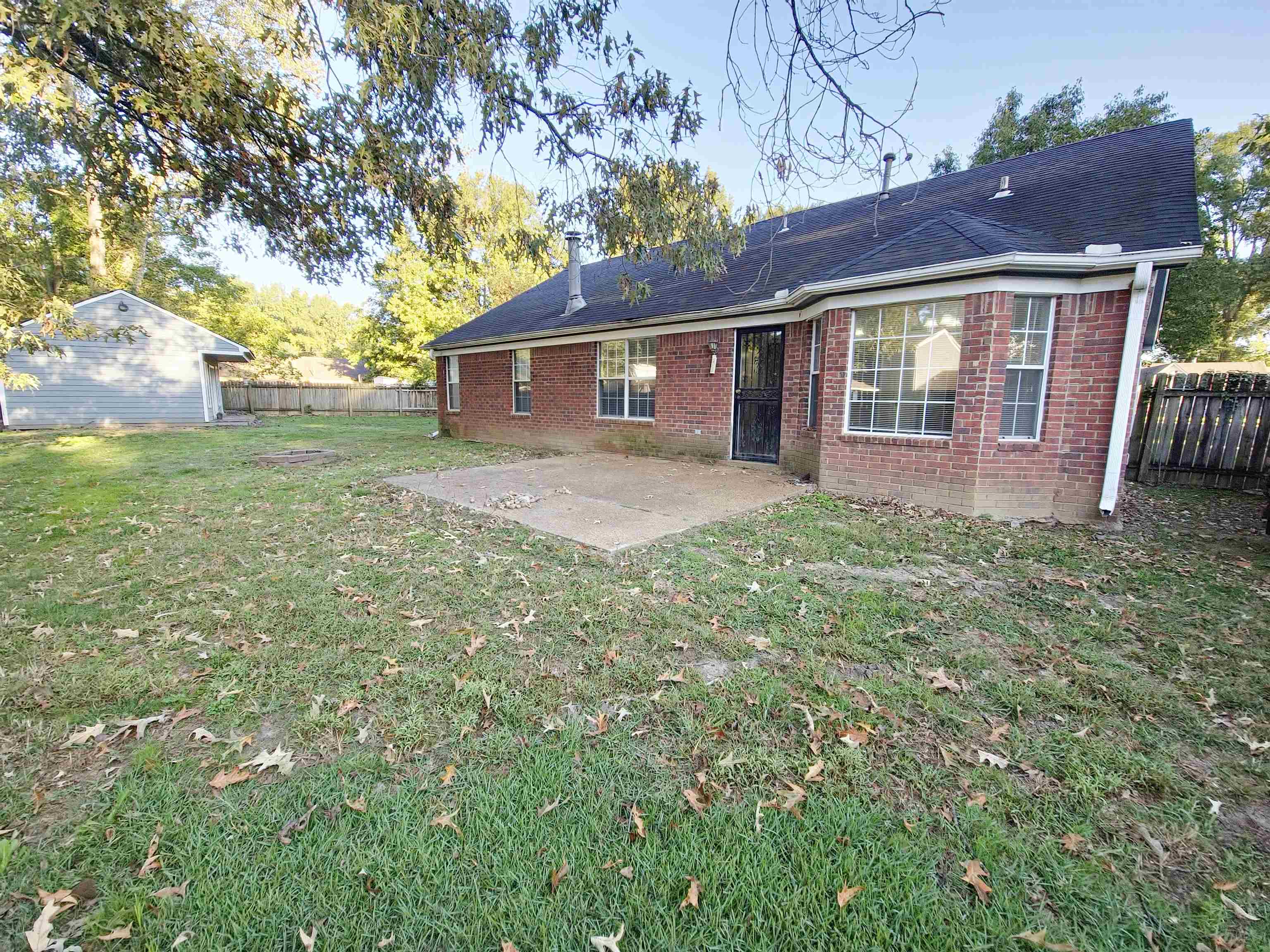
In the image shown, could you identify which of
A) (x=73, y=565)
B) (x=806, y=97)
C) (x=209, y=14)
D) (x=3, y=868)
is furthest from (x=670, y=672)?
(x=209, y=14)

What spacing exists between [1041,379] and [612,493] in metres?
5.64

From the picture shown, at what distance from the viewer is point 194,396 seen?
1898 cm

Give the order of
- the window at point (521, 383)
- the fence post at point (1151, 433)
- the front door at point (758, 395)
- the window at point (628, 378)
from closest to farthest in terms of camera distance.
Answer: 1. the fence post at point (1151, 433)
2. the front door at point (758, 395)
3. the window at point (628, 378)
4. the window at point (521, 383)

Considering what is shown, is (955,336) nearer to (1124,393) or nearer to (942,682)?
(1124,393)

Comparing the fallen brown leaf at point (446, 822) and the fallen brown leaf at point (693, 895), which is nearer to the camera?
the fallen brown leaf at point (693, 895)

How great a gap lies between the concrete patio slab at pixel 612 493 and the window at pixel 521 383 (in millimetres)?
3669

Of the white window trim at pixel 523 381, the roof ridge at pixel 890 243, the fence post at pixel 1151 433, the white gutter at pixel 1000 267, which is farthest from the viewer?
the white window trim at pixel 523 381

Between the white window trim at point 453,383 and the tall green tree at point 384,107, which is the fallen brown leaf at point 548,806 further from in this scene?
the white window trim at point 453,383

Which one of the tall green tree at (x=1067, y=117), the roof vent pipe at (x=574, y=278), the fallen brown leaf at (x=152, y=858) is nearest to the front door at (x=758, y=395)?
the roof vent pipe at (x=574, y=278)

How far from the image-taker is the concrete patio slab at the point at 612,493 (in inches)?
229

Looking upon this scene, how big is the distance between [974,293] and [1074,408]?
1850mm

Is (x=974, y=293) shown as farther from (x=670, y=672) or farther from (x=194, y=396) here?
(x=194, y=396)

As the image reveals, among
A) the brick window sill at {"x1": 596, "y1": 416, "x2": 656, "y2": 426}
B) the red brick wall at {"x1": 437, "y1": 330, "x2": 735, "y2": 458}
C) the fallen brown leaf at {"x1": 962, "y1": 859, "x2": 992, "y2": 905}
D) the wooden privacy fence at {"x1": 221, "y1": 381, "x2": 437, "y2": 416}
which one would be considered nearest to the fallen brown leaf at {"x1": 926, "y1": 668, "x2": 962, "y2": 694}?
the fallen brown leaf at {"x1": 962, "y1": 859, "x2": 992, "y2": 905}

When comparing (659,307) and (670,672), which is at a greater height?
(659,307)
